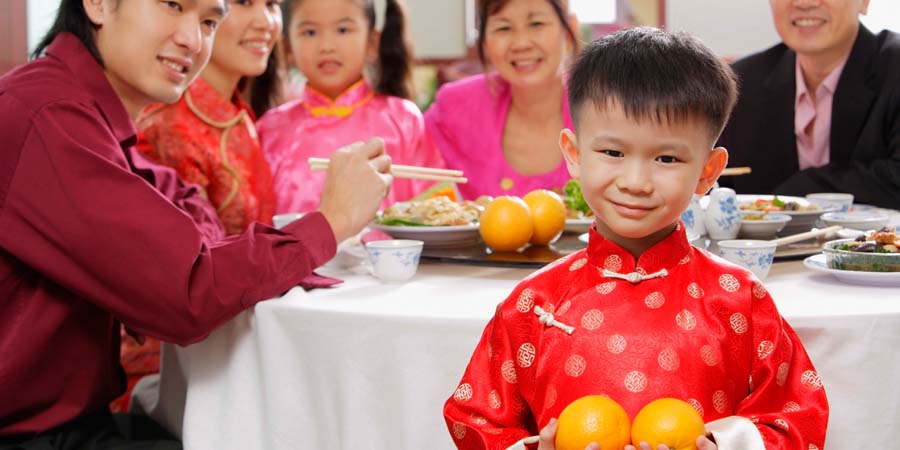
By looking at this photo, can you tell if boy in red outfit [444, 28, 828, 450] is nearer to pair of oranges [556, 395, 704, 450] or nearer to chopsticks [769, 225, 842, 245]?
pair of oranges [556, 395, 704, 450]

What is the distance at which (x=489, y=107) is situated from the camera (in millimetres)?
2887

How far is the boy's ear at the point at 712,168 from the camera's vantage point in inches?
43.6

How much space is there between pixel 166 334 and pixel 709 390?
2.59ft

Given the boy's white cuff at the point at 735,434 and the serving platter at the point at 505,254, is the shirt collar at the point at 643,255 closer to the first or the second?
the boy's white cuff at the point at 735,434

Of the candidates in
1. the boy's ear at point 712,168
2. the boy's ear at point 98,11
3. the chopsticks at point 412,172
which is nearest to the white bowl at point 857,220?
the chopsticks at point 412,172

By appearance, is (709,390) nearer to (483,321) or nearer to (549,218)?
(483,321)

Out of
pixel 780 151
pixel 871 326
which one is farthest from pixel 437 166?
pixel 871 326

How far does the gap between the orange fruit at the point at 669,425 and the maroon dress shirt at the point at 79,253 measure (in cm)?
66

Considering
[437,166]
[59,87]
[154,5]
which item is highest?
[154,5]

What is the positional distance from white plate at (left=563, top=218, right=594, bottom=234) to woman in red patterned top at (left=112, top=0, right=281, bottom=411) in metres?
0.95

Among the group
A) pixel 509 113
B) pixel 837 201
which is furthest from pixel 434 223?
pixel 509 113

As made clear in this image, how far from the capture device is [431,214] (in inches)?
Result: 71.2

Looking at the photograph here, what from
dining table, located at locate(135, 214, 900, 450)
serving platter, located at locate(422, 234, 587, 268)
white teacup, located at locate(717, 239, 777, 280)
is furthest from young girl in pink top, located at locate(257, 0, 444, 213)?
Answer: white teacup, located at locate(717, 239, 777, 280)

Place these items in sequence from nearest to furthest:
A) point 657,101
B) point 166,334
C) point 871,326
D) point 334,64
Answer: point 657,101 → point 871,326 → point 166,334 → point 334,64
